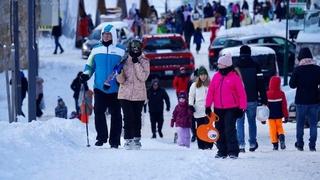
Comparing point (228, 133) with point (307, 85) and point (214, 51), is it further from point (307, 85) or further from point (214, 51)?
point (214, 51)

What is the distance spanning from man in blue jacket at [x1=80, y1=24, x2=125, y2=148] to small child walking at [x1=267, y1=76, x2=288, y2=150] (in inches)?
138

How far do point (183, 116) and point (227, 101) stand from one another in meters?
4.69

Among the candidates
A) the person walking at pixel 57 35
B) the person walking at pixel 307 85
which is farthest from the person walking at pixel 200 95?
the person walking at pixel 57 35

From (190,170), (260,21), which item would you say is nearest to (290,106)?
(190,170)

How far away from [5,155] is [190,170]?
2.06 meters

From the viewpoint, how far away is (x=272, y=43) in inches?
1268

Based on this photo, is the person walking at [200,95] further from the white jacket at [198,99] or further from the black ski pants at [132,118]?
the black ski pants at [132,118]

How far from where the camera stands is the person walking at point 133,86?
11.5 m

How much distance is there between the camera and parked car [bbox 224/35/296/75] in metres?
31.1

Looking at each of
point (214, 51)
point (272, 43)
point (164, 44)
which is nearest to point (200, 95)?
point (164, 44)

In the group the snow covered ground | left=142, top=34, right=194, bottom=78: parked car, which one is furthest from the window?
the snow covered ground

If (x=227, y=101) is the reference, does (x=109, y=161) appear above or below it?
below

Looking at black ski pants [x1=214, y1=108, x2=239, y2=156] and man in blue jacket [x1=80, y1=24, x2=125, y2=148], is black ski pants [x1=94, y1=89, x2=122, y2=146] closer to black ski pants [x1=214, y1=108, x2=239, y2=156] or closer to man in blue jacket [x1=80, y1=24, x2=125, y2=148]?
man in blue jacket [x1=80, y1=24, x2=125, y2=148]

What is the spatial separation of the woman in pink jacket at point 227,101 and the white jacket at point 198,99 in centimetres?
312
